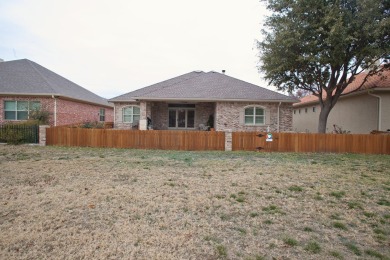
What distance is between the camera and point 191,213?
15.1 feet

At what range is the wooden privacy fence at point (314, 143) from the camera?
1273 cm

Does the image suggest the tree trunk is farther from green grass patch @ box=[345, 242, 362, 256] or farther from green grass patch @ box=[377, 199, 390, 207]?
green grass patch @ box=[345, 242, 362, 256]

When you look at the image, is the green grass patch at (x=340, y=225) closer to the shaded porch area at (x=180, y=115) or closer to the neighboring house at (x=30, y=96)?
the shaded porch area at (x=180, y=115)

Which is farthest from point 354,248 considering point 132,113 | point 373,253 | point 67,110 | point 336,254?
point 67,110

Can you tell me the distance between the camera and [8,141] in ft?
46.1

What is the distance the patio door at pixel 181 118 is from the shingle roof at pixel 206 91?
217 centimetres

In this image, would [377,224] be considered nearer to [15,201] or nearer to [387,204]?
[387,204]

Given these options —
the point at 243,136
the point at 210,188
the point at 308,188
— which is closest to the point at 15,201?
the point at 210,188

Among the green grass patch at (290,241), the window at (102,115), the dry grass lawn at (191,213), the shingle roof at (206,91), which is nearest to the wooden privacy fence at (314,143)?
the dry grass lawn at (191,213)

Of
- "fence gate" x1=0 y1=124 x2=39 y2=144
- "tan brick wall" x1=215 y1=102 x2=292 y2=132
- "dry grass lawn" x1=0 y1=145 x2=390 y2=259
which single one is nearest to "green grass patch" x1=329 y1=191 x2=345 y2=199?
"dry grass lawn" x1=0 y1=145 x2=390 y2=259

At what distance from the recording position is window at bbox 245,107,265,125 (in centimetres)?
1808

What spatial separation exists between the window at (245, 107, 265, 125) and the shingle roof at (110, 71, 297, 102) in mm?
Answer: 918

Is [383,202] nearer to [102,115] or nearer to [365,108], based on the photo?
[365,108]

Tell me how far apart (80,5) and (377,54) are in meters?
17.7
